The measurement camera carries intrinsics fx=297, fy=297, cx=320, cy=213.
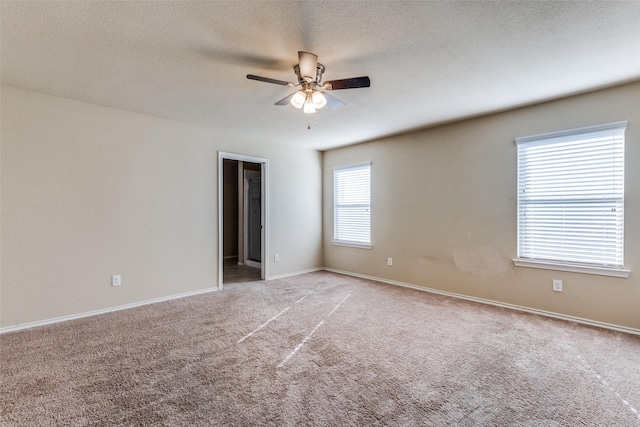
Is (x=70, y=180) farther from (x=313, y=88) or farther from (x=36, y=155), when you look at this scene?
(x=313, y=88)

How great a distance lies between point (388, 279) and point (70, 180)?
448 cm

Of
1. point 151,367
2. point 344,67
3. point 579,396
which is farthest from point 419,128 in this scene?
point 151,367

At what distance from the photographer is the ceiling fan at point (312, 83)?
2.25 meters

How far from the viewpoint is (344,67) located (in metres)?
2.55

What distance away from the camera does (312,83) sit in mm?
2438

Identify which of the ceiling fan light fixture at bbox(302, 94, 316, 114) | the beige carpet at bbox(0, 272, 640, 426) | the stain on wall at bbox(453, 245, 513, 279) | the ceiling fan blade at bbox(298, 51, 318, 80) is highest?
the ceiling fan blade at bbox(298, 51, 318, 80)

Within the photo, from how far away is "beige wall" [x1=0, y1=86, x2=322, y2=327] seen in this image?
301cm

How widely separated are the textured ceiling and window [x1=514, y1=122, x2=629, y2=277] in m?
0.53

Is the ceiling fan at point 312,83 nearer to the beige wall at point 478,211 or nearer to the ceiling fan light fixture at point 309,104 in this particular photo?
the ceiling fan light fixture at point 309,104

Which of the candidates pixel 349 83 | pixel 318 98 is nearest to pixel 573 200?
pixel 349 83

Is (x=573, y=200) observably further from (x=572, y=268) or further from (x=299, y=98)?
(x=299, y=98)

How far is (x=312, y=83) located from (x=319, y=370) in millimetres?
2263

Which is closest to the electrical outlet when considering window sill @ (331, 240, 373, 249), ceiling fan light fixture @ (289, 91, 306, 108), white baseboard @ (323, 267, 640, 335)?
white baseboard @ (323, 267, 640, 335)

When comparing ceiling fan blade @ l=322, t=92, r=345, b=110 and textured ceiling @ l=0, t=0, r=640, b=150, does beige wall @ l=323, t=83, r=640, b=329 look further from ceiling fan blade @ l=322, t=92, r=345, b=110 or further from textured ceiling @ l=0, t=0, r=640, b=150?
ceiling fan blade @ l=322, t=92, r=345, b=110
